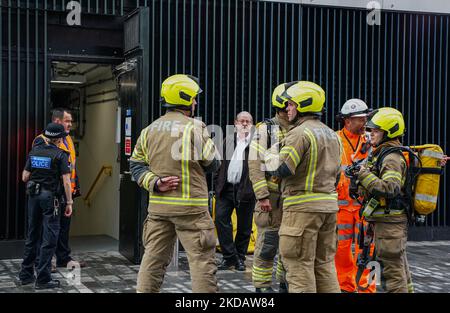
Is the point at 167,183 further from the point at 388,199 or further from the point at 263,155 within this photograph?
the point at 388,199

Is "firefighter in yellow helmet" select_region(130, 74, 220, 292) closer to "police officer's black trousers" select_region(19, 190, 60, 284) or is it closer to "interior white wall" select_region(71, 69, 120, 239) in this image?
"police officer's black trousers" select_region(19, 190, 60, 284)

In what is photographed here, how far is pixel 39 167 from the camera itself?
7.95m

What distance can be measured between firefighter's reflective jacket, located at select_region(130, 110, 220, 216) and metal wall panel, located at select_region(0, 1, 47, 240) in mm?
4154

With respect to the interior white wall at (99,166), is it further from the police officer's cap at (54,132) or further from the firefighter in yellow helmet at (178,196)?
the firefighter in yellow helmet at (178,196)

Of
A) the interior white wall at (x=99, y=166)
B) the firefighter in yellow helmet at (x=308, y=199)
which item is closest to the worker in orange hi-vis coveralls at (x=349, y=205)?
the firefighter in yellow helmet at (x=308, y=199)

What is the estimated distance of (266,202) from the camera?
23.2ft

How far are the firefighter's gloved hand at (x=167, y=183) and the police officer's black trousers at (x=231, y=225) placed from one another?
3.40 meters

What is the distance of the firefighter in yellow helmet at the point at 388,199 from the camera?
639 centimetres

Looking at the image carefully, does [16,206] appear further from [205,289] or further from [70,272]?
[205,289]

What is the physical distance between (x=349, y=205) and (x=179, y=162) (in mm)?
2295

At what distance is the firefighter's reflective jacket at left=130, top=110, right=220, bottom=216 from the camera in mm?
6078

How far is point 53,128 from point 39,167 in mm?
465

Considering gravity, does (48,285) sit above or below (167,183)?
below

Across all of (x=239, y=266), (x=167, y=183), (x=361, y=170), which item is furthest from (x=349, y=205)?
(x=167, y=183)
